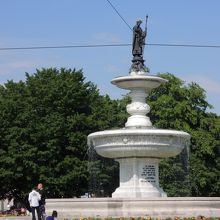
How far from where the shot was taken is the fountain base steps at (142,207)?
2158 centimetres

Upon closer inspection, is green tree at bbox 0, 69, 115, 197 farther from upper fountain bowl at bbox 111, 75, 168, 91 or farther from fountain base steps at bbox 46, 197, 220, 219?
fountain base steps at bbox 46, 197, 220, 219

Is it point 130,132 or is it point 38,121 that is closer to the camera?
point 130,132

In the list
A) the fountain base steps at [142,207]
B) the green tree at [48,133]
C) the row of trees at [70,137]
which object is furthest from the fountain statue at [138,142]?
the green tree at [48,133]

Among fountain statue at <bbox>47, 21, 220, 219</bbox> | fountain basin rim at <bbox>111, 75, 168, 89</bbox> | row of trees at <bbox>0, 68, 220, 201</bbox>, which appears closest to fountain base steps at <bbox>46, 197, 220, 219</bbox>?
fountain statue at <bbox>47, 21, 220, 219</bbox>

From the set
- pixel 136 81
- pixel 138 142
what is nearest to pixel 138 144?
pixel 138 142

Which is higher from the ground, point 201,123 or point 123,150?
point 201,123

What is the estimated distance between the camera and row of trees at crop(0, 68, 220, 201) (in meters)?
47.3

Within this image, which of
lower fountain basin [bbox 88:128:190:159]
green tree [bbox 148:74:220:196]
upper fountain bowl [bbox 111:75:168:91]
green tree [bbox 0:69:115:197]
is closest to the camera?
lower fountain basin [bbox 88:128:190:159]

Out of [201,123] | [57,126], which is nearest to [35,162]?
[57,126]

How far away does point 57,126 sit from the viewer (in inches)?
1907

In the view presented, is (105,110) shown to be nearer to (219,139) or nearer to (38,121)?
(38,121)

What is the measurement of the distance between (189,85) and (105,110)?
1059 centimetres

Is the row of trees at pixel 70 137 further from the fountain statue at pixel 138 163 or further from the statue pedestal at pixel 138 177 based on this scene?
the statue pedestal at pixel 138 177

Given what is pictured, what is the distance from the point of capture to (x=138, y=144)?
2473cm
